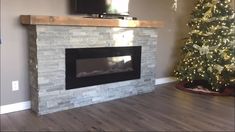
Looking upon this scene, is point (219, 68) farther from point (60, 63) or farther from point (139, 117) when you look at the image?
point (60, 63)

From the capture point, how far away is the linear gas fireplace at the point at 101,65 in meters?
3.45

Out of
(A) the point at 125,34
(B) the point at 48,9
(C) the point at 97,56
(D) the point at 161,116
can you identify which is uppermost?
(B) the point at 48,9

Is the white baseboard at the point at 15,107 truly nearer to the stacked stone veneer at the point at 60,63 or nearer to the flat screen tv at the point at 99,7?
the stacked stone veneer at the point at 60,63

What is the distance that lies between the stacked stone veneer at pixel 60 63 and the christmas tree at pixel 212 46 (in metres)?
1.21

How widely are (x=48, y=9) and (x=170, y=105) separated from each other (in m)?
2.16

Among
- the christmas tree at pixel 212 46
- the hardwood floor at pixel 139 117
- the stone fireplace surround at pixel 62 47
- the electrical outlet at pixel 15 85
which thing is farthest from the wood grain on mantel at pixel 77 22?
the hardwood floor at pixel 139 117

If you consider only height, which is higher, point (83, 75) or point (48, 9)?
point (48, 9)

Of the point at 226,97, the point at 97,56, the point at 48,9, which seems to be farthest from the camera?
the point at 226,97

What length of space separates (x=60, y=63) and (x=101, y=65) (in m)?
0.69

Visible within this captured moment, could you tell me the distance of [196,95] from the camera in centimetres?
424

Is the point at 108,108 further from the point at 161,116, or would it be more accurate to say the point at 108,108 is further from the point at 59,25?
the point at 59,25

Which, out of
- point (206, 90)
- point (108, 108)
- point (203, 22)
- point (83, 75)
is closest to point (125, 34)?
point (83, 75)

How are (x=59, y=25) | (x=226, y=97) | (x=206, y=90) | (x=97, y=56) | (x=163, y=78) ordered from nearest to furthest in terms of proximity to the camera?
(x=59, y=25), (x=97, y=56), (x=226, y=97), (x=206, y=90), (x=163, y=78)

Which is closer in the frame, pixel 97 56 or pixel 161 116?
pixel 161 116
